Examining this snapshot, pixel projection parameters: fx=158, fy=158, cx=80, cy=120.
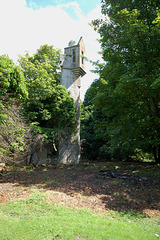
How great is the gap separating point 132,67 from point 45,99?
859cm

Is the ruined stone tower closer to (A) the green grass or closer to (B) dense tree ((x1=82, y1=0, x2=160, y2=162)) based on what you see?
(B) dense tree ((x1=82, y1=0, x2=160, y2=162))

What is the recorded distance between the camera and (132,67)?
8945 mm

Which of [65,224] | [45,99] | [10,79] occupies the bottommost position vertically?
[65,224]

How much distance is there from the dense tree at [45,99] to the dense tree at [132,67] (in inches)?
168

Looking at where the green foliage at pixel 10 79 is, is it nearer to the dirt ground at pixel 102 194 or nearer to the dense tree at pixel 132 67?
the dirt ground at pixel 102 194

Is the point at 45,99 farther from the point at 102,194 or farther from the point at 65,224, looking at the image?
the point at 65,224

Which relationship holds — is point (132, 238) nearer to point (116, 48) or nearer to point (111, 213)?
point (111, 213)

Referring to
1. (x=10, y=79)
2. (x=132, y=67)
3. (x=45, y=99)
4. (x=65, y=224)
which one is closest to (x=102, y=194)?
(x=65, y=224)

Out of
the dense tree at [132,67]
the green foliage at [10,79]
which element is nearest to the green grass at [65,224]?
the green foliage at [10,79]

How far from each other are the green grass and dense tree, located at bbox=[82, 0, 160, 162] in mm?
5245

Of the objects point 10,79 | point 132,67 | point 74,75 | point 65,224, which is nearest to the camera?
point 65,224

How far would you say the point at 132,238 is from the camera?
3713 mm

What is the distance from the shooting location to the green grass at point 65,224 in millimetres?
3686

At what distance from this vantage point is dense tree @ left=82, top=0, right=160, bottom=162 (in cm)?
808
